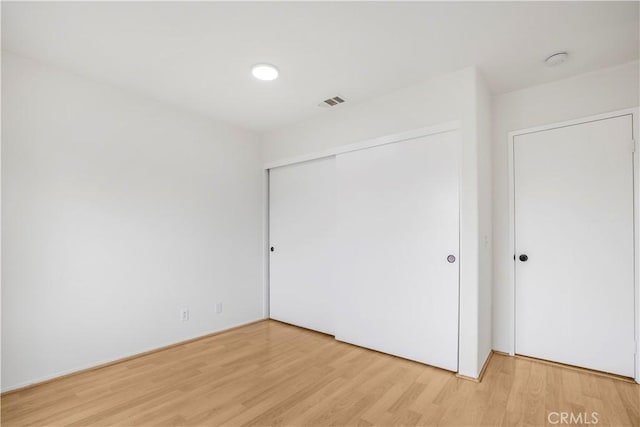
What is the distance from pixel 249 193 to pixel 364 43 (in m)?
2.41

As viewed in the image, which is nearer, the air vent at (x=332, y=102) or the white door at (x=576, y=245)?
the white door at (x=576, y=245)

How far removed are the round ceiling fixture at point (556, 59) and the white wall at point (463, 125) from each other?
530mm

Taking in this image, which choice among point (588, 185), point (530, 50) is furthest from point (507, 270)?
point (530, 50)

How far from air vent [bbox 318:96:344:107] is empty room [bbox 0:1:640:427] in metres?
0.05

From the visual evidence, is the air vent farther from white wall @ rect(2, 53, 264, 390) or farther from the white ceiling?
white wall @ rect(2, 53, 264, 390)

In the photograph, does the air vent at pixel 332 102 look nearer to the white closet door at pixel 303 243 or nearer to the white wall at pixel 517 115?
the white closet door at pixel 303 243

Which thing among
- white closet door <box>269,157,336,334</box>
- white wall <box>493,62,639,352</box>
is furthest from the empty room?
white closet door <box>269,157,336,334</box>

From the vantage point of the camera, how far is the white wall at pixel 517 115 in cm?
246

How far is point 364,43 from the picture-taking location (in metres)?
2.14

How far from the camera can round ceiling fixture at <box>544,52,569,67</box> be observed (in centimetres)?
A: 226

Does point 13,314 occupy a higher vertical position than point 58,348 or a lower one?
higher

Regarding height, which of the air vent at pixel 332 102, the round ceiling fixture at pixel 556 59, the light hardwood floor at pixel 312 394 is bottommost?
the light hardwood floor at pixel 312 394

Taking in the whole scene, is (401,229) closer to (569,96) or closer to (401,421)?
(401,421)

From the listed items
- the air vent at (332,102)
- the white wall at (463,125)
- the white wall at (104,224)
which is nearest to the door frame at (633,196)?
the white wall at (463,125)
